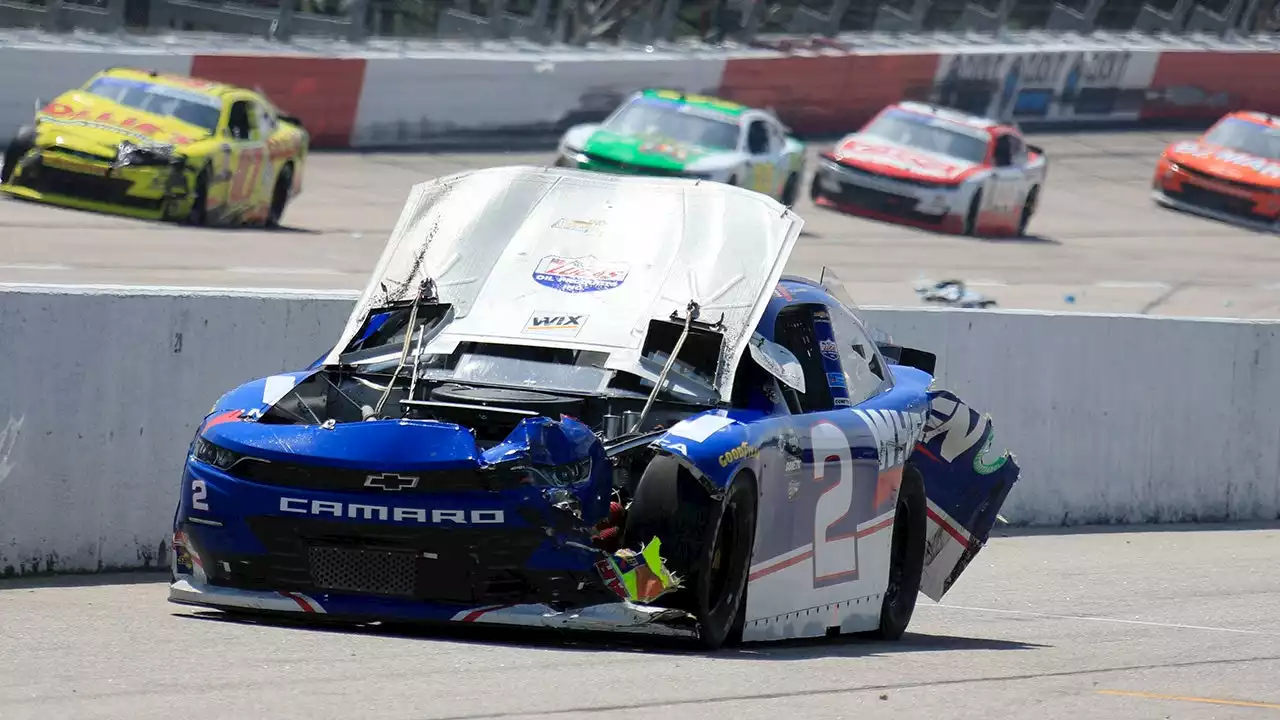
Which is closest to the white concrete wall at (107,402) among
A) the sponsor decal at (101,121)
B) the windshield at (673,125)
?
the sponsor decal at (101,121)

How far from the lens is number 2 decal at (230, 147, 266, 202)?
845 inches

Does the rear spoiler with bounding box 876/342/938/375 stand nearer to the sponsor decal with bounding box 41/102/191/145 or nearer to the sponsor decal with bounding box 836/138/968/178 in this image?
the sponsor decal with bounding box 41/102/191/145

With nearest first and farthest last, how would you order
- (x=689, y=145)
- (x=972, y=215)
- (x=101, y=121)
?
1. (x=101, y=121)
2. (x=689, y=145)
3. (x=972, y=215)

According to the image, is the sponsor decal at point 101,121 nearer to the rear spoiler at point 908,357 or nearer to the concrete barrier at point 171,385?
the concrete barrier at point 171,385

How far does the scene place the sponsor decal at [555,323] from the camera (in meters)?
8.18

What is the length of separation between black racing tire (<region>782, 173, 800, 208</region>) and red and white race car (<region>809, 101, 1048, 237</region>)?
0.72 m

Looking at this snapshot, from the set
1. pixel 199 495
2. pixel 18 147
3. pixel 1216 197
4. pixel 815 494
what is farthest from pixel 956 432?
pixel 1216 197

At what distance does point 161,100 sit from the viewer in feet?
69.1

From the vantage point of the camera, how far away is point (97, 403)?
9.70 m

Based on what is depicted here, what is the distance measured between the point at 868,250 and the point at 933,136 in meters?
3.60

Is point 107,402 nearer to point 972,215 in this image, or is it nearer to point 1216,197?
point 972,215

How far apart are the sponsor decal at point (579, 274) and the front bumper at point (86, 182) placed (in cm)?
1256

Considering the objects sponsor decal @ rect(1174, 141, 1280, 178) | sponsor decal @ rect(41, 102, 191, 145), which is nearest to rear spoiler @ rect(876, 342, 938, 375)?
sponsor decal @ rect(41, 102, 191, 145)

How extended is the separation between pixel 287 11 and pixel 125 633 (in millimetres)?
21527
